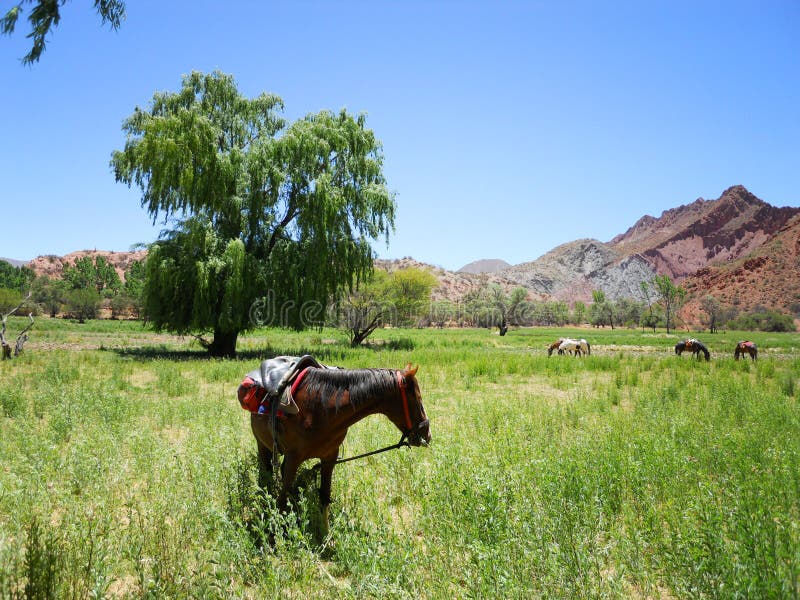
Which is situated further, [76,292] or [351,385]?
[76,292]

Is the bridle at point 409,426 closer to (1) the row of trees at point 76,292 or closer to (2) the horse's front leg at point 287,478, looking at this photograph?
(2) the horse's front leg at point 287,478

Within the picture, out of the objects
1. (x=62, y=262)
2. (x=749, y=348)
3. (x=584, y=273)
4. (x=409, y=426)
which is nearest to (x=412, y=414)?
(x=409, y=426)

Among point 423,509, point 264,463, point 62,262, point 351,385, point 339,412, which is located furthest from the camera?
point 62,262

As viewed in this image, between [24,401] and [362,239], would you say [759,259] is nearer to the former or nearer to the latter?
[362,239]

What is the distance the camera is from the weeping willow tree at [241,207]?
1800 centimetres

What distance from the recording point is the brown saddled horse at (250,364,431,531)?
3.73 meters

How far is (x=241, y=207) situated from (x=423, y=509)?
18.4 meters

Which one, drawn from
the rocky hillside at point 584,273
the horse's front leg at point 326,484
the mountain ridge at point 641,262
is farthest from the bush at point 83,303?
the rocky hillside at point 584,273

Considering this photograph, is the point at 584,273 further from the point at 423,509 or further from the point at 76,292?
the point at 423,509

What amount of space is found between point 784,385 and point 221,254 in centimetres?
1988

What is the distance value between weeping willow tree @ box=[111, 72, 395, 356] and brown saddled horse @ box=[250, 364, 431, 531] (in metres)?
15.2

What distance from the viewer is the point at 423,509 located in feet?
13.1

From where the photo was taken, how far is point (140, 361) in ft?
50.9

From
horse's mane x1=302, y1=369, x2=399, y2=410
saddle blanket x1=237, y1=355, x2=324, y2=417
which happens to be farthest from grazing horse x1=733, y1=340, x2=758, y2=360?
saddle blanket x1=237, y1=355, x2=324, y2=417
